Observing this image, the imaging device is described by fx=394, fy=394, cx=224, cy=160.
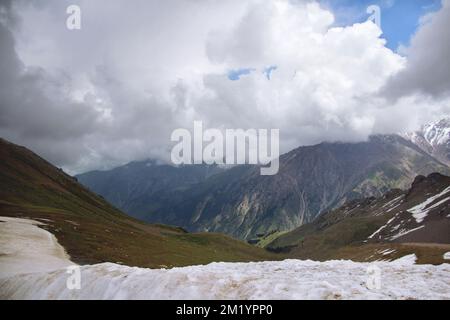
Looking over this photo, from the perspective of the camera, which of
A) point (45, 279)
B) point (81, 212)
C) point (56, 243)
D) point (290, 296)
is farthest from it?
point (81, 212)

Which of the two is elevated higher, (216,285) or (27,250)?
(27,250)

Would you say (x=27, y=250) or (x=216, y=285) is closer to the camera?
(x=216, y=285)

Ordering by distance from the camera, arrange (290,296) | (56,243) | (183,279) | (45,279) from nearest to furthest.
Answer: (290,296) < (183,279) < (45,279) < (56,243)

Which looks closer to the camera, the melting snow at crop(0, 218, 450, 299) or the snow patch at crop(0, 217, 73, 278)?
the melting snow at crop(0, 218, 450, 299)

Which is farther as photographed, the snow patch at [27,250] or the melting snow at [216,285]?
the snow patch at [27,250]
